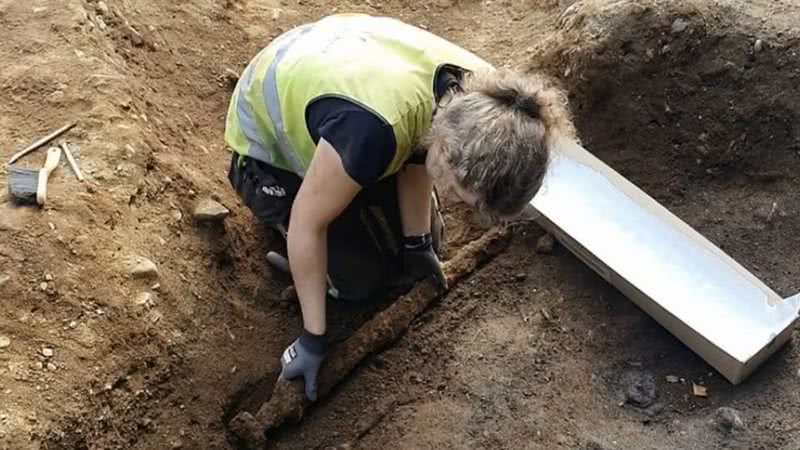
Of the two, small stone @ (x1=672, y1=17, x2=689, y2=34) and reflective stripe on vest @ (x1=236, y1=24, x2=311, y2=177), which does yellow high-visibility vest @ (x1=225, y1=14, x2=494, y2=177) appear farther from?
small stone @ (x1=672, y1=17, x2=689, y2=34)

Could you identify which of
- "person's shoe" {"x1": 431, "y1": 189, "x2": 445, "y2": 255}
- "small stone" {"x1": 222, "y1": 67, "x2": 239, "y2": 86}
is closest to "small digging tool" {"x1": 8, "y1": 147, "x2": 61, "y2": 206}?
"small stone" {"x1": 222, "y1": 67, "x2": 239, "y2": 86}

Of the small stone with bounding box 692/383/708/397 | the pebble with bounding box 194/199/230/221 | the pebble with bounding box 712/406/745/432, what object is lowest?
the small stone with bounding box 692/383/708/397

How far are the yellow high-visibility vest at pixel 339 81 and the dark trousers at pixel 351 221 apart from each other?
97 mm

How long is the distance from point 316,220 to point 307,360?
0.49m

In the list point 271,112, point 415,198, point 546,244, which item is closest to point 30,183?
point 271,112

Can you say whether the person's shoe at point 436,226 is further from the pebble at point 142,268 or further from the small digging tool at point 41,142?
the small digging tool at point 41,142

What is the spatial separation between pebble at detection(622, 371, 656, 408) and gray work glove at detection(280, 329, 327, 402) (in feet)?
2.81

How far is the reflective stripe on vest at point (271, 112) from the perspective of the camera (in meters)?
2.42

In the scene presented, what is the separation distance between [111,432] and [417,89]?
1150 millimetres

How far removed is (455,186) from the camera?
2.10m

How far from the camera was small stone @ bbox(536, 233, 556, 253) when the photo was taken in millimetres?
3057

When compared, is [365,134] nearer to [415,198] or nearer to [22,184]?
[415,198]

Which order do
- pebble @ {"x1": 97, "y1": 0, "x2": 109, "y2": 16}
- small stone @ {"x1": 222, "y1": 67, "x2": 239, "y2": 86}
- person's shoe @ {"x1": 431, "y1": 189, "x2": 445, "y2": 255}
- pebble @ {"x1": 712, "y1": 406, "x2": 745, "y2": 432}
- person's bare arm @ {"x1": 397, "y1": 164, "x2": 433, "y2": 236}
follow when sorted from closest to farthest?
pebble @ {"x1": 712, "y1": 406, "x2": 745, "y2": 432} < person's bare arm @ {"x1": 397, "y1": 164, "x2": 433, "y2": 236} < person's shoe @ {"x1": 431, "y1": 189, "x2": 445, "y2": 255} < pebble @ {"x1": 97, "y1": 0, "x2": 109, "y2": 16} < small stone @ {"x1": 222, "y1": 67, "x2": 239, "y2": 86}

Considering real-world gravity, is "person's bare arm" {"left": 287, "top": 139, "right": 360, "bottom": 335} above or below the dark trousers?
above
